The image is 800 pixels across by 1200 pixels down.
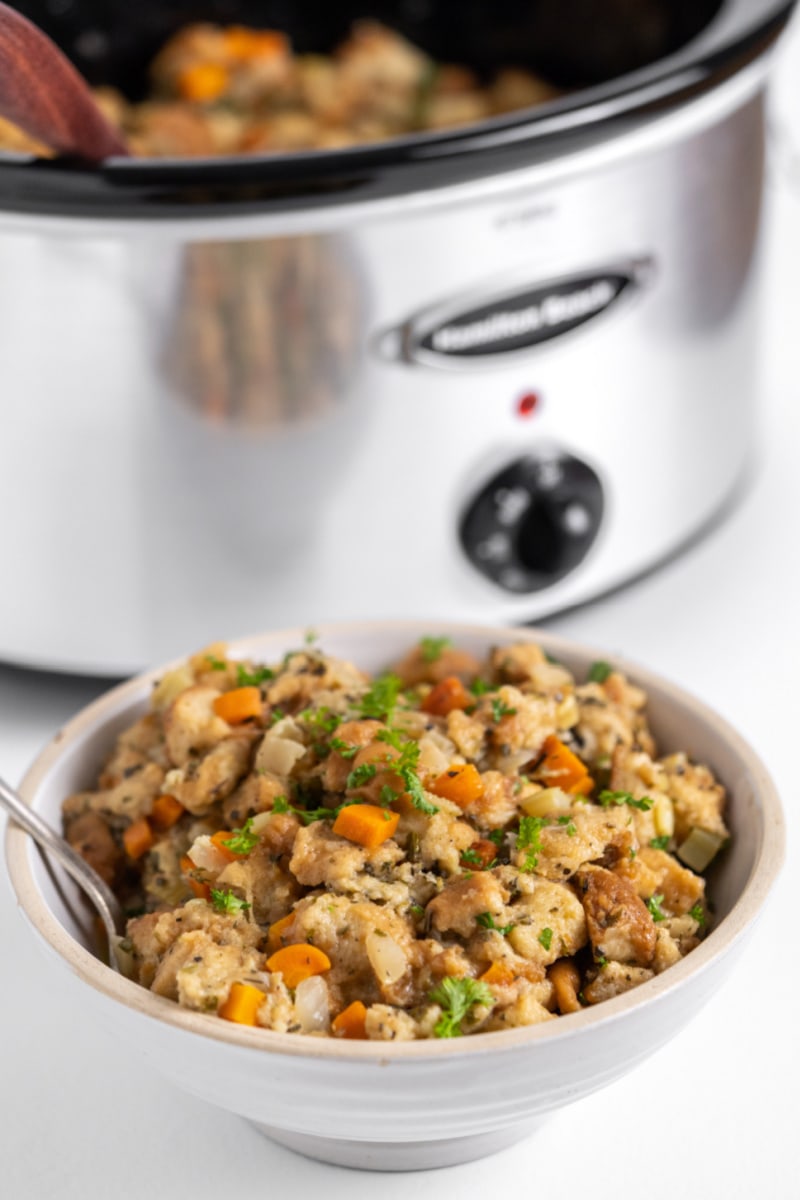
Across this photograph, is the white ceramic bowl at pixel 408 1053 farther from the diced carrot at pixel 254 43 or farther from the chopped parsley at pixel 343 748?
the diced carrot at pixel 254 43

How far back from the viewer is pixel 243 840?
3.62 feet

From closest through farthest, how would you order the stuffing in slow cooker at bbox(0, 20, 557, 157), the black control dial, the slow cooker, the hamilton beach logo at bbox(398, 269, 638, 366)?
1. the slow cooker
2. the hamilton beach logo at bbox(398, 269, 638, 366)
3. the black control dial
4. the stuffing in slow cooker at bbox(0, 20, 557, 157)

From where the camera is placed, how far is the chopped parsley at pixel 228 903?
1065 mm

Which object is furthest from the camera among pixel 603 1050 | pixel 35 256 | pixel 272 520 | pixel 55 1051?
pixel 272 520

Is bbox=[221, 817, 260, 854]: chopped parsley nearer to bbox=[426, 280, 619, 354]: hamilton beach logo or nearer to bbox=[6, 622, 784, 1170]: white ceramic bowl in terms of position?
bbox=[6, 622, 784, 1170]: white ceramic bowl

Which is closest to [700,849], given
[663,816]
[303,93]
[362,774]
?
[663,816]

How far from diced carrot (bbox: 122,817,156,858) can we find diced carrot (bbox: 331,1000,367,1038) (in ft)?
0.91

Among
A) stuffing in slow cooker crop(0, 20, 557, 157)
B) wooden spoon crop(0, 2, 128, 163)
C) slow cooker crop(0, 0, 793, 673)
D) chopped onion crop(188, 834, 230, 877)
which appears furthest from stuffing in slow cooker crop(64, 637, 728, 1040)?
stuffing in slow cooker crop(0, 20, 557, 157)

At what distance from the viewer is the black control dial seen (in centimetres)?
165

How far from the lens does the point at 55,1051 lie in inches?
51.3

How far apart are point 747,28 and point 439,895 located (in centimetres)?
105

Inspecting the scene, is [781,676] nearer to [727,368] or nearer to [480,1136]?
[727,368]

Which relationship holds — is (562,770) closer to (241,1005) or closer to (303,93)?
(241,1005)

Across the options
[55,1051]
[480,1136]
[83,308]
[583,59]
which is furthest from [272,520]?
[583,59]
